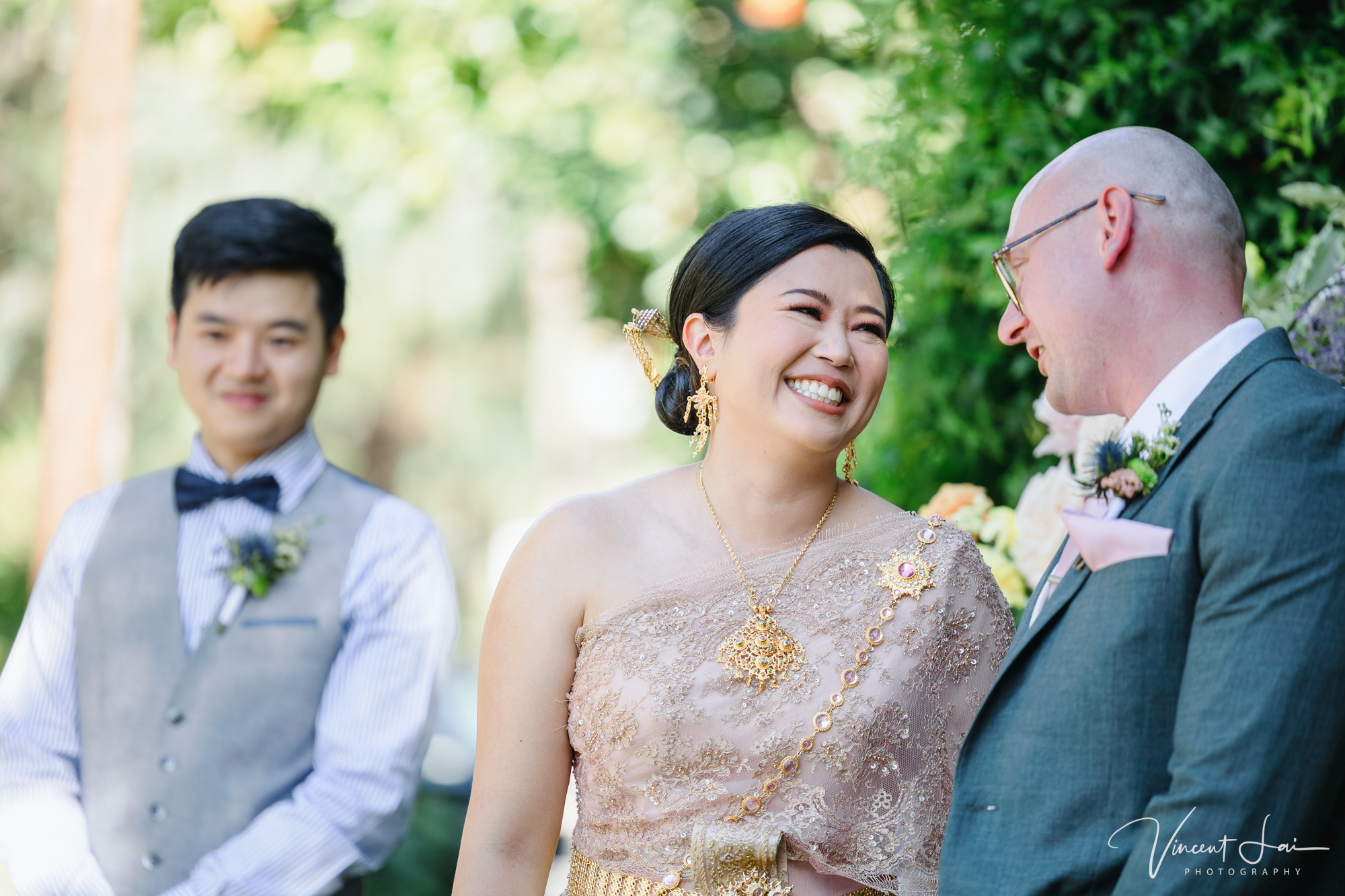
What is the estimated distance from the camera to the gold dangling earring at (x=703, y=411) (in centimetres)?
258

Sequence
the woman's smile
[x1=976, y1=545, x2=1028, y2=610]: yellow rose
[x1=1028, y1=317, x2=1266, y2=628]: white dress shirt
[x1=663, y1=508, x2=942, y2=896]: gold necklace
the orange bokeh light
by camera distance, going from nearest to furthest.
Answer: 1. [x1=1028, y1=317, x2=1266, y2=628]: white dress shirt
2. [x1=663, y1=508, x2=942, y2=896]: gold necklace
3. the woman's smile
4. [x1=976, y1=545, x2=1028, y2=610]: yellow rose
5. the orange bokeh light

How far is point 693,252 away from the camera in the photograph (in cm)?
260

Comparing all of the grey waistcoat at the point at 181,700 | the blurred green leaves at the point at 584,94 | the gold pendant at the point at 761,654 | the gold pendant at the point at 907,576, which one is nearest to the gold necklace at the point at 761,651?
the gold pendant at the point at 761,654

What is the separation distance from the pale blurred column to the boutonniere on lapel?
5621mm

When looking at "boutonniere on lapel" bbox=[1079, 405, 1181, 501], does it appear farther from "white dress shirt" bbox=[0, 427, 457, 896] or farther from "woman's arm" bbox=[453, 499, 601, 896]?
"white dress shirt" bbox=[0, 427, 457, 896]

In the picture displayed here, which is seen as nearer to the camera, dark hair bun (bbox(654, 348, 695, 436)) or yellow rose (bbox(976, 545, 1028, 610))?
dark hair bun (bbox(654, 348, 695, 436))

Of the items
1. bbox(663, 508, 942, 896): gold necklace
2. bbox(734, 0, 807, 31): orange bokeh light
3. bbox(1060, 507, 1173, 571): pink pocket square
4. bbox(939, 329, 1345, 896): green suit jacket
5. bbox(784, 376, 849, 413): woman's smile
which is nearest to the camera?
bbox(939, 329, 1345, 896): green suit jacket

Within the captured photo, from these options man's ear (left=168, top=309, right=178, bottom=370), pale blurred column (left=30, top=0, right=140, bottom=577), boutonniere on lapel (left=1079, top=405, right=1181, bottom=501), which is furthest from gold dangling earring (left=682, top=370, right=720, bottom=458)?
pale blurred column (left=30, top=0, right=140, bottom=577)

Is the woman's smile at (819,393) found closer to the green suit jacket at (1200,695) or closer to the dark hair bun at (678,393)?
the dark hair bun at (678,393)

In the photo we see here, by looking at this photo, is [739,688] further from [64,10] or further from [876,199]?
[64,10]

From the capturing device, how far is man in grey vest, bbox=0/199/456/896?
2746 millimetres

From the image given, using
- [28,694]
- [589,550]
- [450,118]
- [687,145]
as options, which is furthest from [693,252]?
[450,118]

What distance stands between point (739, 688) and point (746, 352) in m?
0.69

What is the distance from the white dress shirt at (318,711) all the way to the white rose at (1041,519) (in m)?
1.50
